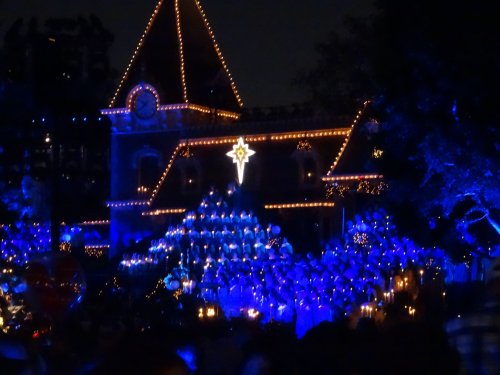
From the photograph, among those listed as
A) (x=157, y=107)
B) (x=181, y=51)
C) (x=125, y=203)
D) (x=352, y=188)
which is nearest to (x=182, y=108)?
(x=157, y=107)

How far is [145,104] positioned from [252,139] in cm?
479

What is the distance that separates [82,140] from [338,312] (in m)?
27.7

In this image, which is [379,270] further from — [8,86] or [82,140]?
[82,140]

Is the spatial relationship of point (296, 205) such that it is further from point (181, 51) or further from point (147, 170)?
point (181, 51)

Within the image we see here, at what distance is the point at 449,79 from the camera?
2219 centimetres

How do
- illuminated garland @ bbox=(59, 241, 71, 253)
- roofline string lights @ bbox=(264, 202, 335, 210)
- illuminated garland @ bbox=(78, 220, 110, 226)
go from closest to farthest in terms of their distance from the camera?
1. roofline string lights @ bbox=(264, 202, 335, 210)
2. illuminated garland @ bbox=(59, 241, 71, 253)
3. illuminated garland @ bbox=(78, 220, 110, 226)

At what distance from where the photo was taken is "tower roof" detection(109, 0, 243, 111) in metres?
39.7

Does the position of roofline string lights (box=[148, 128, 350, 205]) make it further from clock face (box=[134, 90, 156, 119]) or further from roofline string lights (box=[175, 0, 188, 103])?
clock face (box=[134, 90, 156, 119])

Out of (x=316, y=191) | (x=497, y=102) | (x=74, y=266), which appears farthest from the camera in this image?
(x=316, y=191)

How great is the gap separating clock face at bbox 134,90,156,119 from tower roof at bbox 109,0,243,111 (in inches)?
16.8

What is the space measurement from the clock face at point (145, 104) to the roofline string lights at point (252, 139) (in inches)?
74.3

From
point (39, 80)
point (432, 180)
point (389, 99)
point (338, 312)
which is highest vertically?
point (39, 80)

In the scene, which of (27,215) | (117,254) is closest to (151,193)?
(117,254)

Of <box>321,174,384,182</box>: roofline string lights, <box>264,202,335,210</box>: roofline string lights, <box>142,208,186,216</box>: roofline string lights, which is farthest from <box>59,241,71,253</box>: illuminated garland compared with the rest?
<box>321,174,384,182</box>: roofline string lights
